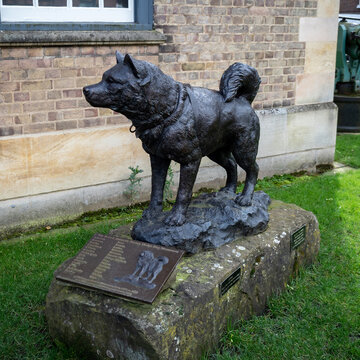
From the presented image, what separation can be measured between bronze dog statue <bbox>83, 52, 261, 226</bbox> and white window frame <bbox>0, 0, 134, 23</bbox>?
2.55 meters

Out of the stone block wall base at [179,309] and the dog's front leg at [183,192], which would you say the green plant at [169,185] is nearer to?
the stone block wall base at [179,309]

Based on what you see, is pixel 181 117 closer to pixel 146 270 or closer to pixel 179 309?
pixel 146 270

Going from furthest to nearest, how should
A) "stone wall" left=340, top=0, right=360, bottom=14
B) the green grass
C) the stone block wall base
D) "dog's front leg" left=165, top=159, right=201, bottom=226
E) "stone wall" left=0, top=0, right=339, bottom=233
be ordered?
"stone wall" left=340, top=0, right=360, bottom=14 < the green grass < "stone wall" left=0, top=0, right=339, bottom=233 < "dog's front leg" left=165, top=159, right=201, bottom=226 < the stone block wall base

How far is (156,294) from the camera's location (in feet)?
10.5

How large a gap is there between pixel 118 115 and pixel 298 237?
2.81 m

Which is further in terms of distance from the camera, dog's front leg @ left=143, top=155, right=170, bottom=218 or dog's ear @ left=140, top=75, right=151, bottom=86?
dog's front leg @ left=143, top=155, right=170, bottom=218

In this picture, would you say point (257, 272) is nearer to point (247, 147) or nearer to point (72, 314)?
point (247, 147)

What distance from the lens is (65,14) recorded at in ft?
18.7

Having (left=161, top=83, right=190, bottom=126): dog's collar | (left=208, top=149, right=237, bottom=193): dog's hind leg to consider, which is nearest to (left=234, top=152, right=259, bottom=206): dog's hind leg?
(left=208, top=149, right=237, bottom=193): dog's hind leg

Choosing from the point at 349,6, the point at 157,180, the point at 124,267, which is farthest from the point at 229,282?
the point at 349,6

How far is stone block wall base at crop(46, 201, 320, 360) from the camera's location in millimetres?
3162

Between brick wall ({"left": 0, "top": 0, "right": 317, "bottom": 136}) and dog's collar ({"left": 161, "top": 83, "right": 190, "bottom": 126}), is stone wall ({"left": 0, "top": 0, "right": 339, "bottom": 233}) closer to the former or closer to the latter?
brick wall ({"left": 0, "top": 0, "right": 317, "bottom": 136})

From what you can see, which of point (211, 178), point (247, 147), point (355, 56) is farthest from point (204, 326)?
point (355, 56)

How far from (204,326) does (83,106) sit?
334 centimetres
